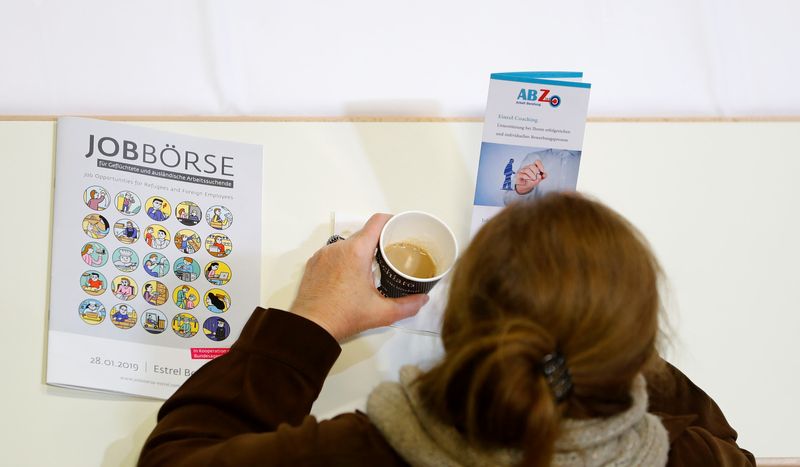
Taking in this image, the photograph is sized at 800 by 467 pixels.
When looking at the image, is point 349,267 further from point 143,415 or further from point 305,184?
point 143,415

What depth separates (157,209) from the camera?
2.60ft

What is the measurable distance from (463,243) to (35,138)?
0.53 m

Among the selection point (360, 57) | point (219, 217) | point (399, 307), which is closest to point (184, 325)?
point (219, 217)

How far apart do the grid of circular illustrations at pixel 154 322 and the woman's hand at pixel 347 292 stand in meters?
0.18

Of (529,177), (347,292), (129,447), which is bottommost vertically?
(129,447)

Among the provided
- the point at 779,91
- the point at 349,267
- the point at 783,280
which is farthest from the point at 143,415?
the point at 779,91

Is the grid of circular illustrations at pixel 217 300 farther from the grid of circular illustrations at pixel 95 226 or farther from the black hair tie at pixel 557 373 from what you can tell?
the black hair tie at pixel 557 373

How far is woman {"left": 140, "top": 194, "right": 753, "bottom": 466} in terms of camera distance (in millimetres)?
465

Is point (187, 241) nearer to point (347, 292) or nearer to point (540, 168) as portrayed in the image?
point (347, 292)

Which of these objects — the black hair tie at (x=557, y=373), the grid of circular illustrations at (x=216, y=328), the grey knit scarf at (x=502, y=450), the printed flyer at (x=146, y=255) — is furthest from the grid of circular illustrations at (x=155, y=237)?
the black hair tie at (x=557, y=373)

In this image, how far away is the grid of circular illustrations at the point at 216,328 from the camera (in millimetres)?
780

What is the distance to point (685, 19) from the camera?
93 cm

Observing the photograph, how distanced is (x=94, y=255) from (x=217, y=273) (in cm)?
14

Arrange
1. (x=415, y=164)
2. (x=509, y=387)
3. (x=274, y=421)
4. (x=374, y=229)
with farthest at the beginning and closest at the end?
(x=415, y=164) → (x=374, y=229) → (x=274, y=421) → (x=509, y=387)
